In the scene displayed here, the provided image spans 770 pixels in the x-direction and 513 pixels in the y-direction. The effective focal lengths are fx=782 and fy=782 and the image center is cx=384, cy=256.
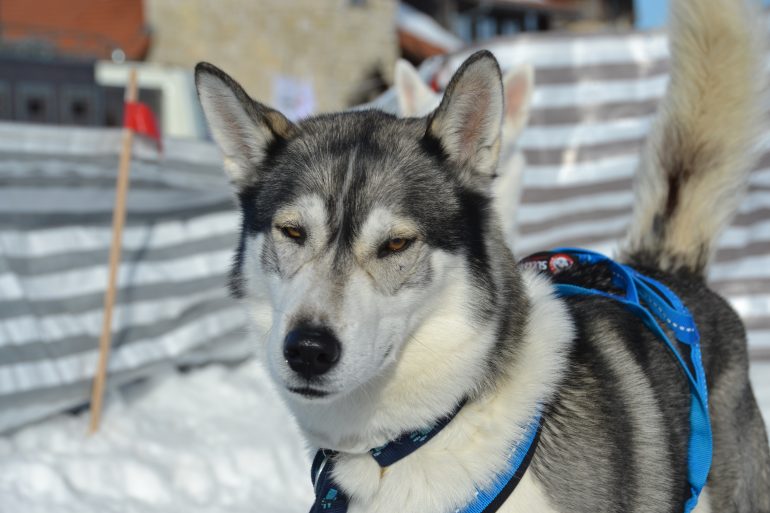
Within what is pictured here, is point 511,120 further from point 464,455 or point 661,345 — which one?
point 464,455

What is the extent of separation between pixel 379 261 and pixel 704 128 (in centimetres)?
138

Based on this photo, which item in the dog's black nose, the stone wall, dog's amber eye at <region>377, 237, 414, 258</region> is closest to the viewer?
the dog's black nose

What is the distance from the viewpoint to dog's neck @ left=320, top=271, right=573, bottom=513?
1759mm

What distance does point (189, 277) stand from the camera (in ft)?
15.9

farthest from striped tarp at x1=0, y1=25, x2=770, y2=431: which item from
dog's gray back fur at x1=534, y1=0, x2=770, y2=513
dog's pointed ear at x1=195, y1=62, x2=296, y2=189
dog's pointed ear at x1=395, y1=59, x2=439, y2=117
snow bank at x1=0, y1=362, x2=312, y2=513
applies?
dog's gray back fur at x1=534, y1=0, x2=770, y2=513

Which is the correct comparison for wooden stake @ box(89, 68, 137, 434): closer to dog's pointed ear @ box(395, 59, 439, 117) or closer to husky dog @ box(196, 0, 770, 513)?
dog's pointed ear @ box(395, 59, 439, 117)

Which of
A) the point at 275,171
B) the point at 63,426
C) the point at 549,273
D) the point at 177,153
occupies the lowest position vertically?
the point at 63,426

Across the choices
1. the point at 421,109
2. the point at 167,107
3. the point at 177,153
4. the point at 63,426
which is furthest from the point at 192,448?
the point at 167,107

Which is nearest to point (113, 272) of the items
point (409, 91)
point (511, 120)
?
point (409, 91)

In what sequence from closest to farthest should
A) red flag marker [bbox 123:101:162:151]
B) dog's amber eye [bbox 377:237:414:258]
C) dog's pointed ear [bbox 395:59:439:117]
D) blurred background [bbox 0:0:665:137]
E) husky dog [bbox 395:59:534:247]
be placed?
dog's amber eye [bbox 377:237:414:258]
red flag marker [bbox 123:101:162:151]
husky dog [bbox 395:59:534:247]
dog's pointed ear [bbox 395:59:439:117]
blurred background [bbox 0:0:665:137]

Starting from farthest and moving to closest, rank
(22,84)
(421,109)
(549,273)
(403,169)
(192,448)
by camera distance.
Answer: (22,84)
(421,109)
(192,448)
(549,273)
(403,169)

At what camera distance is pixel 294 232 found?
1.89m

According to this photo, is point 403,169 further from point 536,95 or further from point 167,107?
point 167,107

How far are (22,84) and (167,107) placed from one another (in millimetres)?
1809
